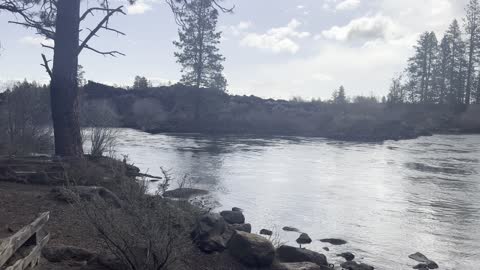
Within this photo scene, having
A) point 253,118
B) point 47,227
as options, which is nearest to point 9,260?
point 47,227

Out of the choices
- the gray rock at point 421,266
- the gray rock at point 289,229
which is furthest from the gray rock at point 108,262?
the gray rock at point 289,229

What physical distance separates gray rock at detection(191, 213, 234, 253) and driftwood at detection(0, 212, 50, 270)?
9.59ft

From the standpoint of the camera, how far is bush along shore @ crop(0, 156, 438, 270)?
571cm

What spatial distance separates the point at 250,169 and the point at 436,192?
27.1 ft

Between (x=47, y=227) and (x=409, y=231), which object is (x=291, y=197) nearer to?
(x=409, y=231)

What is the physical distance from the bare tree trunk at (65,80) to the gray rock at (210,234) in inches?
192

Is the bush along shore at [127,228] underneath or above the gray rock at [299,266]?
above

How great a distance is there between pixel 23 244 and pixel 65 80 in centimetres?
768

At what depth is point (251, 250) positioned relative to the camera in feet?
26.7

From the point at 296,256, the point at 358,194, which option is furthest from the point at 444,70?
the point at 296,256

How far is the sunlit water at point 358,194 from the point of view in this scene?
11367 millimetres

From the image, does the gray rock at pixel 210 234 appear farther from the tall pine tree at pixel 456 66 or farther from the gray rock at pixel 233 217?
the tall pine tree at pixel 456 66

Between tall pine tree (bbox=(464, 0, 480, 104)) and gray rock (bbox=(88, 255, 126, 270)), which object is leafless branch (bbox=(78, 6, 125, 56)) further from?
tall pine tree (bbox=(464, 0, 480, 104))

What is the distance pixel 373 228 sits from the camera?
41.5 feet
